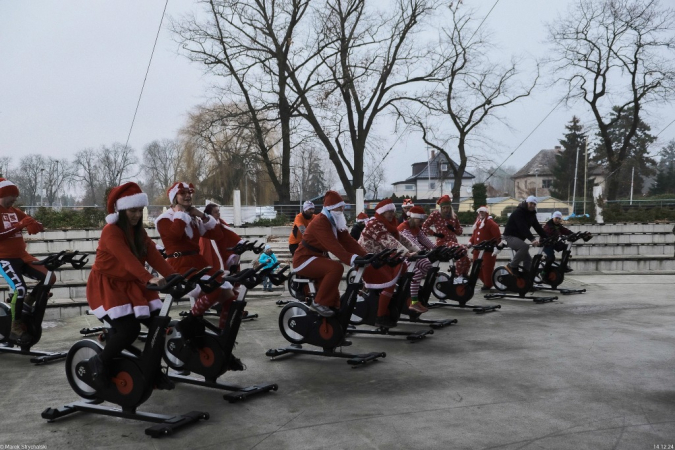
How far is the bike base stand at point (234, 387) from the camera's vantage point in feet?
16.2

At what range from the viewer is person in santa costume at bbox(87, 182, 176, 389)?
435 centimetres

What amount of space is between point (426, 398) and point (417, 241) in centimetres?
410

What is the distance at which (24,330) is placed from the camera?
6652 millimetres

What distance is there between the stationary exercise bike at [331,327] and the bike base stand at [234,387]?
1165 mm

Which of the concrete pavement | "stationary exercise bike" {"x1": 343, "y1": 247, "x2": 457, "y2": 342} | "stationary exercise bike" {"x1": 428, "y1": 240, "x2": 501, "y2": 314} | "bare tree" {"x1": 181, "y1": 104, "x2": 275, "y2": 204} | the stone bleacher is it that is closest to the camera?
the concrete pavement

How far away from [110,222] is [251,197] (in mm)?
37224

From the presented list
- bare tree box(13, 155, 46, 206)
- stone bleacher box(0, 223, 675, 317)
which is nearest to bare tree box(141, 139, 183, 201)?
bare tree box(13, 155, 46, 206)

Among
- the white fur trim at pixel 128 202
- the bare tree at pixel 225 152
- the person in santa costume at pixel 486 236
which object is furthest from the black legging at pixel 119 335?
the bare tree at pixel 225 152

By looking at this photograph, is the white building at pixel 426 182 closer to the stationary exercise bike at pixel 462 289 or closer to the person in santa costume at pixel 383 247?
the stationary exercise bike at pixel 462 289

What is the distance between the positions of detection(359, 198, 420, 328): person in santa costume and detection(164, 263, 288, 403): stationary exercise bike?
2.54 m

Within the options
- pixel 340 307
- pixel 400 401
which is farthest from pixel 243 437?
pixel 340 307

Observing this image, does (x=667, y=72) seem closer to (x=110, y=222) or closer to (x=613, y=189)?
(x=613, y=189)

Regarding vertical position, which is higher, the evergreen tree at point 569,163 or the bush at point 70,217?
the evergreen tree at point 569,163

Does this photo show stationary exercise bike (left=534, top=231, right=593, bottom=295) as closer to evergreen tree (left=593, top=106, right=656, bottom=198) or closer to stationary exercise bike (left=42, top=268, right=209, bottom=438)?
stationary exercise bike (left=42, top=268, right=209, bottom=438)
